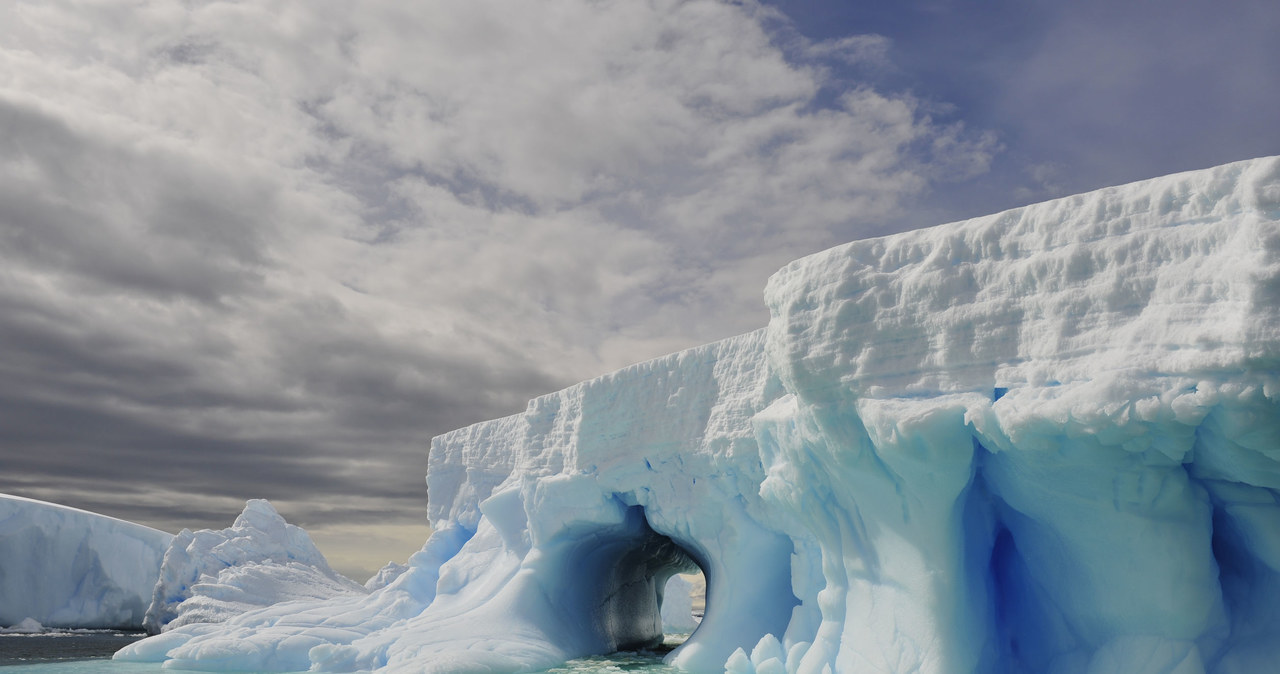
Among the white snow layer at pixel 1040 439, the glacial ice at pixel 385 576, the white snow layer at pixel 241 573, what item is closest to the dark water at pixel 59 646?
the white snow layer at pixel 241 573

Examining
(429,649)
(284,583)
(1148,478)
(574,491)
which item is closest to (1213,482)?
(1148,478)

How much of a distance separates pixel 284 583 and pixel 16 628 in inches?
417

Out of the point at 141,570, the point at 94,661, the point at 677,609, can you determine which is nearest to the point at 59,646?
the point at 94,661

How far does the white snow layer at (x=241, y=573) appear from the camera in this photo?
17875 mm

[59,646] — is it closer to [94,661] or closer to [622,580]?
[94,661]

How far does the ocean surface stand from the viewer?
12156 millimetres

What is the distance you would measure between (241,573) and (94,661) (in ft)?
12.9

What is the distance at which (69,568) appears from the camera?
24.1 metres

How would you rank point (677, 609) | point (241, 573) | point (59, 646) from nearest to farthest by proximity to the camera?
point (59, 646) < point (241, 573) < point (677, 609)

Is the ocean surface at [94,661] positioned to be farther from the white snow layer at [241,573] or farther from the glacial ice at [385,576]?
the glacial ice at [385,576]

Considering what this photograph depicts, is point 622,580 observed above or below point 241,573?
below

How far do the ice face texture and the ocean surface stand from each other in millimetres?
4704

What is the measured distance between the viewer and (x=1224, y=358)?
5.49 meters

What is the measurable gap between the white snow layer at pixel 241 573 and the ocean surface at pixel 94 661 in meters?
1.56
